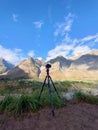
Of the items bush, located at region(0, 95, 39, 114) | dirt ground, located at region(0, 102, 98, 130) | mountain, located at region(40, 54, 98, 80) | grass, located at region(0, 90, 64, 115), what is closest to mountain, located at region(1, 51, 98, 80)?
mountain, located at region(40, 54, 98, 80)

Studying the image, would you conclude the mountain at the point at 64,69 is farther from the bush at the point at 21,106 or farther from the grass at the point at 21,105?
A: the bush at the point at 21,106

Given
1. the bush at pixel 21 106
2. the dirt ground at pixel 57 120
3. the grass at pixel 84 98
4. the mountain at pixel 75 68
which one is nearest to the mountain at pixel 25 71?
the mountain at pixel 75 68

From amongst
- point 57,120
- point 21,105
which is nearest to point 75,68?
point 21,105

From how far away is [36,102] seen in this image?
224 inches

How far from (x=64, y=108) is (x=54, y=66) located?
141608 mm

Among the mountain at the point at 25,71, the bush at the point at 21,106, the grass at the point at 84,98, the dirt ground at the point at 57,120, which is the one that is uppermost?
the mountain at the point at 25,71

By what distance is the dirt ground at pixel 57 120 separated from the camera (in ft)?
14.2

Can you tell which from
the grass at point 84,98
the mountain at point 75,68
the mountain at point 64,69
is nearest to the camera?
the grass at point 84,98

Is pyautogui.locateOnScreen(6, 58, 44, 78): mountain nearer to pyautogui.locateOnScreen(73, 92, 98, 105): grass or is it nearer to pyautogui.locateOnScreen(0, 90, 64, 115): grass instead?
pyautogui.locateOnScreen(73, 92, 98, 105): grass

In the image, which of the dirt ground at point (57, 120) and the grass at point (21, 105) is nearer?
the dirt ground at point (57, 120)

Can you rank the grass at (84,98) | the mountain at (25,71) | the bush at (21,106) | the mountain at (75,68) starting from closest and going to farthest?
the bush at (21,106) → the grass at (84,98) → the mountain at (25,71) → the mountain at (75,68)

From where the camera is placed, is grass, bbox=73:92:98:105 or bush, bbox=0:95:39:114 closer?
bush, bbox=0:95:39:114

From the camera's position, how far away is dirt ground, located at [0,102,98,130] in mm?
4325

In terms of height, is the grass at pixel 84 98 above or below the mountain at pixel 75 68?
below
